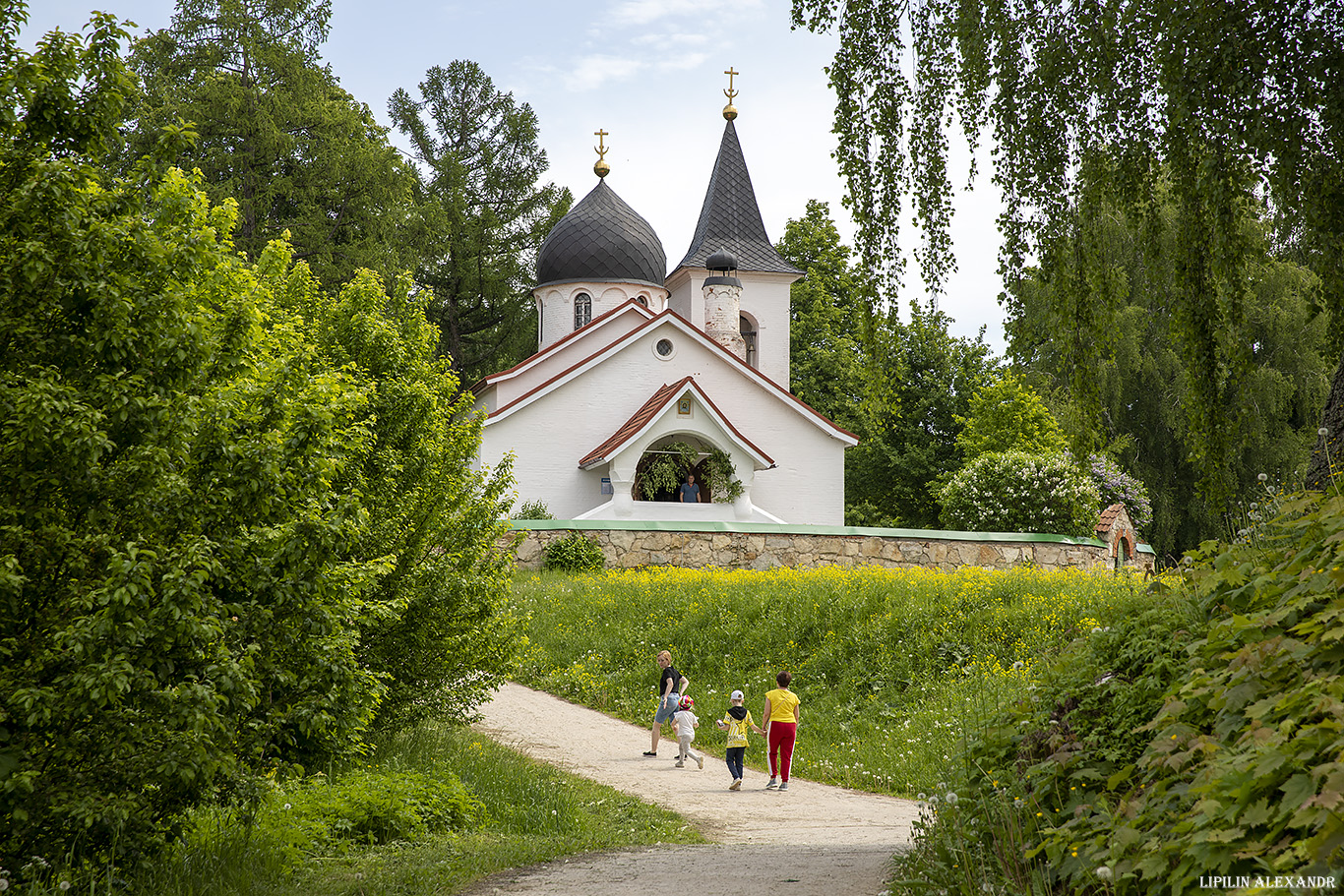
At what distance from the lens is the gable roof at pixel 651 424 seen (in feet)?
71.8

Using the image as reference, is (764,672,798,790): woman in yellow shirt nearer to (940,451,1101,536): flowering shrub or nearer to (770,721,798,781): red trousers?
(770,721,798,781): red trousers

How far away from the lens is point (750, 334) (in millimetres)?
31328

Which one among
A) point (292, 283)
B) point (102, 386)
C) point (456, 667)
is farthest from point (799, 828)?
point (292, 283)

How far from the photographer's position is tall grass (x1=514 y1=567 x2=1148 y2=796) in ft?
36.9

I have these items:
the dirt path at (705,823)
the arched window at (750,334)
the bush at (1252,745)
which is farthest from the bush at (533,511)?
the bush at (1252,745)

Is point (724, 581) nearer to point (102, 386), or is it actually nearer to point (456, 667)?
point (456, 667)

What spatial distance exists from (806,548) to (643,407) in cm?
698

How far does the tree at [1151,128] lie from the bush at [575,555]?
463 inches

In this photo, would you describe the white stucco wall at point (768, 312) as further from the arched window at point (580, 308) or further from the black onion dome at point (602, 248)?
the arched window at point (580, 308)

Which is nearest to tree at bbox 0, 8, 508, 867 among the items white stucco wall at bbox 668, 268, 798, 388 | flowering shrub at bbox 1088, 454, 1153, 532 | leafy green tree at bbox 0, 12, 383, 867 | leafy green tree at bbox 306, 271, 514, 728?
leafy green tree at bbox 0, 12, 383, 867

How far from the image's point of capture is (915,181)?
6664 millimetres

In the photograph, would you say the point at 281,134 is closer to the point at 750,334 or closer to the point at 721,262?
the point at 721,262

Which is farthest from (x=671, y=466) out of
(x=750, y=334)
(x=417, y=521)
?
(x=417, y=521)

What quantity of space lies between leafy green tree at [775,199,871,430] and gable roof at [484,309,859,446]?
9.14 metres
